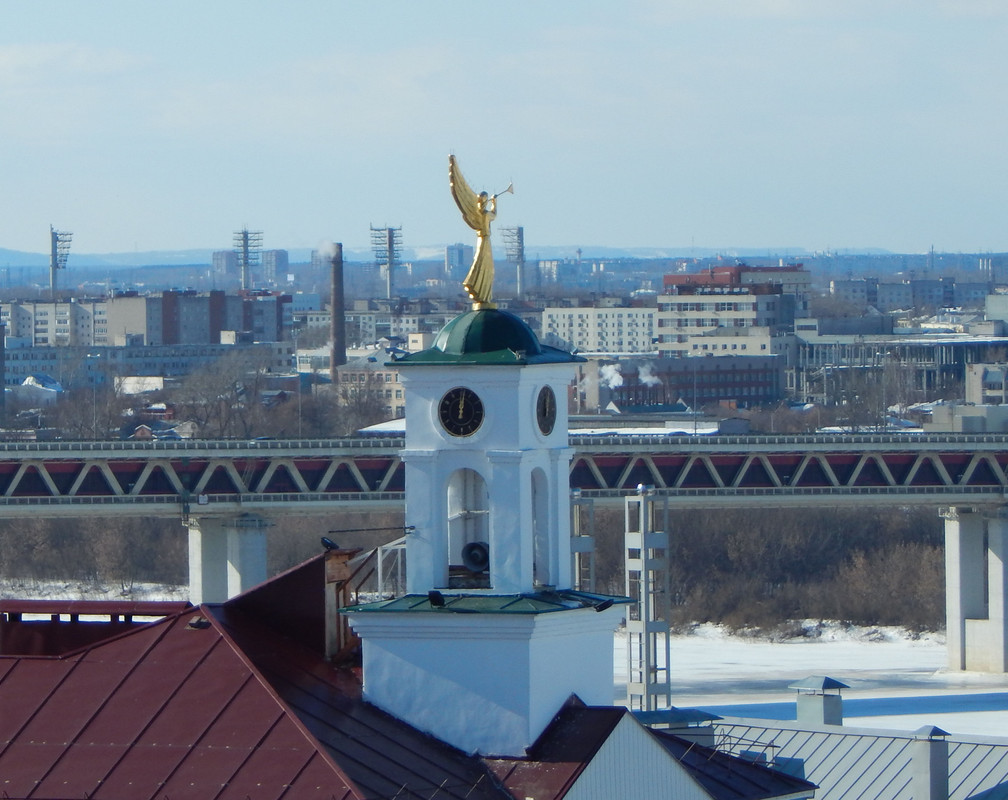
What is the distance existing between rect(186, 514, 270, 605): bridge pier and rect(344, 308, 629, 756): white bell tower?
2255 inches

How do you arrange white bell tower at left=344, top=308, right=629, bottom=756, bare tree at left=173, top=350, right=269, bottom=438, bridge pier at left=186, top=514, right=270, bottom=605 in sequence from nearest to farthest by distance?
white bell tower at left=344, top=308, right=629, bottom=756 < bridge pier at left=186, top=514, right=270, bottom=605 < bare tree at left=173, top=350, right=269, bottom=438

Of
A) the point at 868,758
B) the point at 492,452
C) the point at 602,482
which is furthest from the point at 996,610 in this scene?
the point at 492,452

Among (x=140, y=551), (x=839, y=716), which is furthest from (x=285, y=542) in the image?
→ (x=839, y=716)

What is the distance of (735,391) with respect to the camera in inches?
7087

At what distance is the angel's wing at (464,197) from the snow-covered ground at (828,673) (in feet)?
123

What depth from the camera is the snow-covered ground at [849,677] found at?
219ft

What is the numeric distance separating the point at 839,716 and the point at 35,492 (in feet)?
168

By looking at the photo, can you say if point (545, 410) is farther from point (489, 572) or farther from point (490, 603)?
point (490, 603)

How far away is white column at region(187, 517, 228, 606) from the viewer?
268ft

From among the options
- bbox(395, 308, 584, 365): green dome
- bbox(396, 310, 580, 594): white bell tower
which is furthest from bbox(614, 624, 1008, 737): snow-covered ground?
bbox(395, 308, 584, 365): green dome

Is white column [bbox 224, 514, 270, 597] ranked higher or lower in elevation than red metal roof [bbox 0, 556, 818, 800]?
lower

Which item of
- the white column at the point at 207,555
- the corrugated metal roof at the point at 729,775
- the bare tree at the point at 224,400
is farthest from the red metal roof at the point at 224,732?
the bare tree at the point at 224,400

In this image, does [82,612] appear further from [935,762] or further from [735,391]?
[735,391]

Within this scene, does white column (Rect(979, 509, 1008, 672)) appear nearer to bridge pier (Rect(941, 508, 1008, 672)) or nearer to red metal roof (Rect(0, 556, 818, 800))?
bridge pier (Rect(941, 508, 1008, 672))
